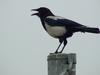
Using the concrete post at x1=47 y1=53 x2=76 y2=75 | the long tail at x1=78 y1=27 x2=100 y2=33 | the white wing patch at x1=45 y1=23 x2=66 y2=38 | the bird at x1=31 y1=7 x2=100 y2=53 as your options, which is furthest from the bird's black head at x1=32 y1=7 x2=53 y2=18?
the concrete post at x1=47 y1=53 x2=76 y2=75

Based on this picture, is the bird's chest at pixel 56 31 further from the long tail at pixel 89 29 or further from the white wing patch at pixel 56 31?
the long tail at pixel 89 29

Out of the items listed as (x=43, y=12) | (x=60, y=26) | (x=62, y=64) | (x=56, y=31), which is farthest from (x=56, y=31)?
(x=62, y=64)

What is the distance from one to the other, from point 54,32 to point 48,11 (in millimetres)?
619

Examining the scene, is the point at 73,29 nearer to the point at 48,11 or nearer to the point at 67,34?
the point at 67,34

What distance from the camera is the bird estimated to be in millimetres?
6391

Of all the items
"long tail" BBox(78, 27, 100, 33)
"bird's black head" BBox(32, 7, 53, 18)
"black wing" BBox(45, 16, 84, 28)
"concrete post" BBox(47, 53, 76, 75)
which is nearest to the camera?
"concrete post" BBox(47, 53, 76, 75)

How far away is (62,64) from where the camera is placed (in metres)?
5.16

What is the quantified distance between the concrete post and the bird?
850 mm

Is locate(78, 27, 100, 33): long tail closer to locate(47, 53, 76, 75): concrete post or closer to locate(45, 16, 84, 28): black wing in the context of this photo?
locate(45, 16, 84, 28): black wing

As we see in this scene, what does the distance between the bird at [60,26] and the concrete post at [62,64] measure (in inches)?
33.5

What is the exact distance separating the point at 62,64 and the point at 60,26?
5.37 ft

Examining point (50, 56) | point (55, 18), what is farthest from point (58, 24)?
point (50, 56)

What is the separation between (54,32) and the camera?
646 centimetres

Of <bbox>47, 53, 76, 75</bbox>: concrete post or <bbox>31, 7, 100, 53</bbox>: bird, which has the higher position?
<bbox>31, 7, 100, 53</bbox>: bird
